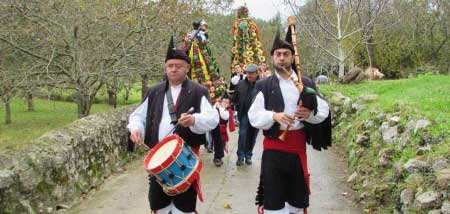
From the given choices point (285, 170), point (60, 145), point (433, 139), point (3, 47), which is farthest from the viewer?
point (3, 47)

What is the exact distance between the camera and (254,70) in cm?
920

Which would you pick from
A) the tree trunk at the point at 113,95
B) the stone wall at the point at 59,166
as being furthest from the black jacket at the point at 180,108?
the tree trunk at the point at 113,95

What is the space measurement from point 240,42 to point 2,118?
1928cm

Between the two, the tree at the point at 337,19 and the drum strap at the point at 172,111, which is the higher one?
the tree at the point at 337,19

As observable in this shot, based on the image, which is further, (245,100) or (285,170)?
(245,100)

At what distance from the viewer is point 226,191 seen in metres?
7.70

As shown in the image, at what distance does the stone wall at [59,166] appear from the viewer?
567 cm

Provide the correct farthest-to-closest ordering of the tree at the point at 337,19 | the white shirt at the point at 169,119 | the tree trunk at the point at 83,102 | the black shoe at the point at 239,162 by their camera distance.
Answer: the tree at the point at 337,19 → the tree trunk at the point at 83,102 → the black shoe at the point at 239,162 → the white shirt at the point at 169,119

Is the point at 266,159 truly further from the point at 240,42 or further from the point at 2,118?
the point at 2,118

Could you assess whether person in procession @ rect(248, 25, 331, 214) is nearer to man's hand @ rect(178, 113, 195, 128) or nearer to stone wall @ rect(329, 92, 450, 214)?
man's hand @ rect(178, 113, 195, 128)

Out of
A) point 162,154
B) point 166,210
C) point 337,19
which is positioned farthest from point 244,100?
point 337,19

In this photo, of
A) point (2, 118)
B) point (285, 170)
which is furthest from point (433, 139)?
point (2, 118)

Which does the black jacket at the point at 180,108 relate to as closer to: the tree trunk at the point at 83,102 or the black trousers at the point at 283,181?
the black trousers at the point at 283,181

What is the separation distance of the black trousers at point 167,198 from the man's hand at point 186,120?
0.59m
